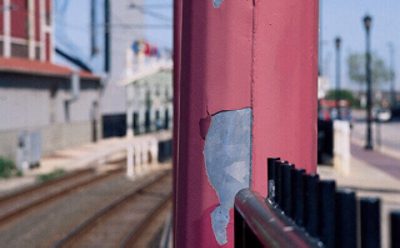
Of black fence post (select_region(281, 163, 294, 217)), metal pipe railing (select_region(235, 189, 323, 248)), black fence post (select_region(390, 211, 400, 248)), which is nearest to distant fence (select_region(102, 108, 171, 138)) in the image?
metal pipe railing (select_region(235, 189, 323, 248))

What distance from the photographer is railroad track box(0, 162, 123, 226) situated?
16.3 m

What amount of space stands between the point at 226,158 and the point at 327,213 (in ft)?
2.85

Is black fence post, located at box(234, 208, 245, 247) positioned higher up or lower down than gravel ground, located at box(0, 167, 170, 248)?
higher up

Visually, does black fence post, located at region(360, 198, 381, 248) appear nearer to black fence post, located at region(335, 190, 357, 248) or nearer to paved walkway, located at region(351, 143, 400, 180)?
black fence post, located at region(335, 190, 357, 248)

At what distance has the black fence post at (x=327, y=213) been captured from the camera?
1853mm

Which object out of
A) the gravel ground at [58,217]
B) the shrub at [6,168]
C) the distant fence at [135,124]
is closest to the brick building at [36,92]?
the shrub at [6,168]

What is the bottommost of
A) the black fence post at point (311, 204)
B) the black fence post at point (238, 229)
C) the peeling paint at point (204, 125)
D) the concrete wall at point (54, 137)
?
the concrete wall at point (54, 137)

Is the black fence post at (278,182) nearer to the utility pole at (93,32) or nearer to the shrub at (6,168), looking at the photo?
the shrub at (6,168)

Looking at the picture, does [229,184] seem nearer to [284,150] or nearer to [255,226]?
[284,150]

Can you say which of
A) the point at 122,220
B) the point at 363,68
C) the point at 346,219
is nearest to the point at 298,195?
the point at 346,219

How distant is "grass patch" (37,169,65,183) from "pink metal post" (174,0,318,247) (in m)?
21.7

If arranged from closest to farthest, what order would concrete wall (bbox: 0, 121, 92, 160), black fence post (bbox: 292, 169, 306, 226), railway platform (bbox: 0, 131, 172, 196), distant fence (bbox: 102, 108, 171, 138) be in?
black fence post (bbox: 292, 169, 306, 226)
railway platform (bbox: 0, 131, 172, 196)
concrete wall (bbox: 0, 121, 92, 160)
distant fence (bbox: 102, 108, 171, 138)

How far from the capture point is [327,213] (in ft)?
6.18

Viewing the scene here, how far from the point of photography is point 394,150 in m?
36.2
